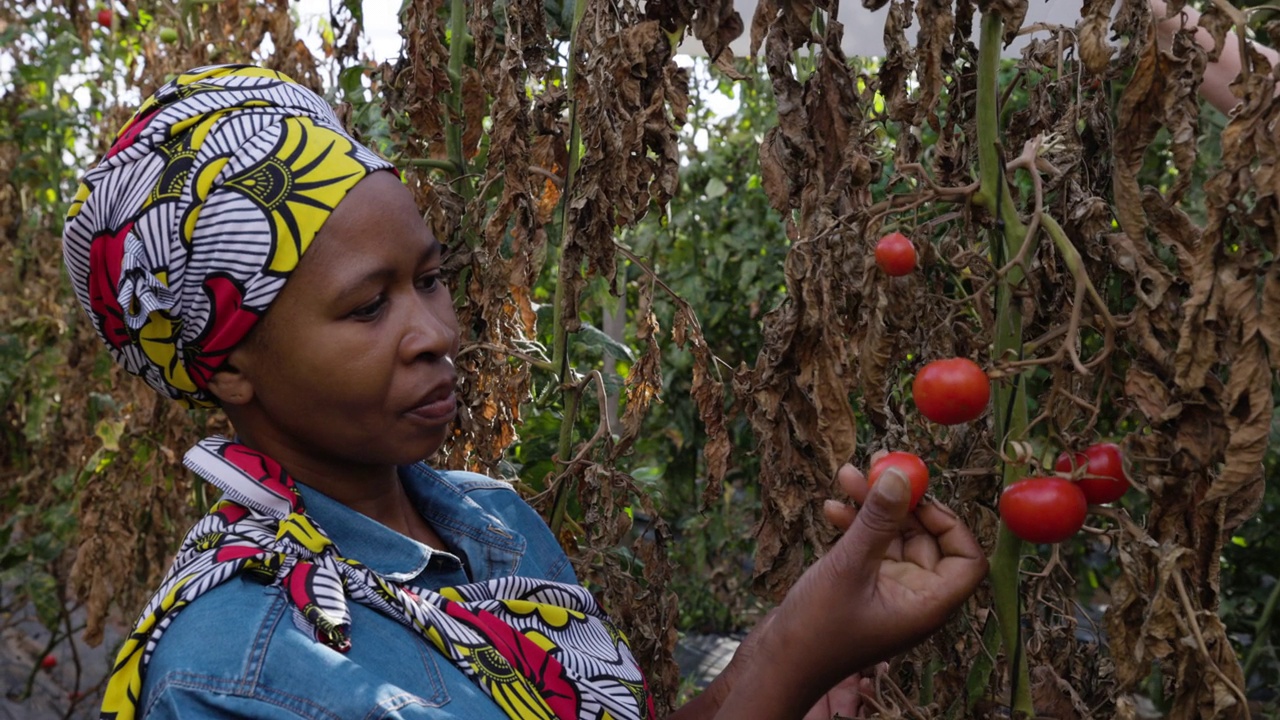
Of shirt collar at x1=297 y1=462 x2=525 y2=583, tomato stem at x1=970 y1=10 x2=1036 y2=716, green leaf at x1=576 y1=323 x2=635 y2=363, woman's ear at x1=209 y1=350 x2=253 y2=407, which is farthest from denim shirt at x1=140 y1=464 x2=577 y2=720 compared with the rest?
green leaf at x1=576 y1=323 x2=635 y2=363

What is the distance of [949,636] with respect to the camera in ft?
4.17

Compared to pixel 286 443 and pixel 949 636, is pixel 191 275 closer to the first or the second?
pixel 286 443

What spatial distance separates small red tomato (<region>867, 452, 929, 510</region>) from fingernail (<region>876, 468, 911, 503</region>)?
15mm

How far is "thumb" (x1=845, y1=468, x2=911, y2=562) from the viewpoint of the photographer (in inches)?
35.5

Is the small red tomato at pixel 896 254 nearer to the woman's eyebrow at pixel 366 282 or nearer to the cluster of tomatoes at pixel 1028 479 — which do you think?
the cluster of tomatoes at pixel 1028 479

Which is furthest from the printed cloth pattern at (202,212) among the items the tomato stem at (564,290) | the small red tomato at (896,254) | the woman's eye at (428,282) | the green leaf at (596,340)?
the green leaf at (596,340)

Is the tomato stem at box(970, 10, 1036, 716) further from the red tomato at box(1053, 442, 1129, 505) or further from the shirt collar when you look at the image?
the shirt collar

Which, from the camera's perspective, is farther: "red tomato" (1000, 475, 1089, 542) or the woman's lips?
the woman's lips

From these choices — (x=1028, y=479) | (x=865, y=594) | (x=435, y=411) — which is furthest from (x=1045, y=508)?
(x=435, y=411)

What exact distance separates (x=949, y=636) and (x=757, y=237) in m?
2.50

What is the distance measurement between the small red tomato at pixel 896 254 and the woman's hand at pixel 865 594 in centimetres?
19

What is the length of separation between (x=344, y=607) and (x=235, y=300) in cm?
30

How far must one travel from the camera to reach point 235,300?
1.06 meters

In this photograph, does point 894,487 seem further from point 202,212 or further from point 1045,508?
point 202,212
